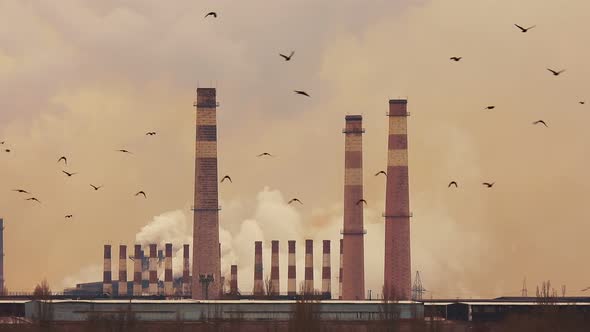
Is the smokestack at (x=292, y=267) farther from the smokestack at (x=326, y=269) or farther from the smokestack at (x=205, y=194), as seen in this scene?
the smokestack at (x=205, y=194)

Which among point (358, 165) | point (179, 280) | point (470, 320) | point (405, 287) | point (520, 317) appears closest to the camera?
point (520, 317)

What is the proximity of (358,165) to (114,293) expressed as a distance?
36.2 meters

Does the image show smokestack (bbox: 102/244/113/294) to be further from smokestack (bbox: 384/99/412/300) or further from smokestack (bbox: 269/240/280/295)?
smokestack (bbox: 384/99/412/300)

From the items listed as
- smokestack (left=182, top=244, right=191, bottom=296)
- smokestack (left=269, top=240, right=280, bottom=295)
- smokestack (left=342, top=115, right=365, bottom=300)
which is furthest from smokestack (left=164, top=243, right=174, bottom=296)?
smokestack (left=342, top=115, right=365, bottom=300)

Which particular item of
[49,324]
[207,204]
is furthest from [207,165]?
[49,324]

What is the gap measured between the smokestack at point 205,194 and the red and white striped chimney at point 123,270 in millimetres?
30424

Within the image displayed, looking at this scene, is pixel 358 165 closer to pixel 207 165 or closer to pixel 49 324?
pixel 207 165

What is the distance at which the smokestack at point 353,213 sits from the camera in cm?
11175

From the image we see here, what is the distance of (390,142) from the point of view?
105m

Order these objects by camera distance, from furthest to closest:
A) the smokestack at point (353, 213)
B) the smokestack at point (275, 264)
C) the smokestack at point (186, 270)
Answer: the smokestack at point (186, 270)
the smokestack at point (275, 264)
the smokestack at point (353, 213)

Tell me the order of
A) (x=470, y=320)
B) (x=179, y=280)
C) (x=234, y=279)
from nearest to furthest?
(x=470, y=320), (x=234, y=279), (x=179, y=280)

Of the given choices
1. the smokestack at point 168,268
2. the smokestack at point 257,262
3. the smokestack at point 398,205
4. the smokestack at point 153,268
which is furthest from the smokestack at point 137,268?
the smokestack at point 398,205

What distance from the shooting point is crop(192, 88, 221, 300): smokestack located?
4198 inches

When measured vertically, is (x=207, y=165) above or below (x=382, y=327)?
above
